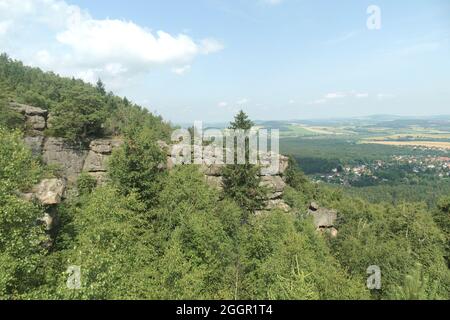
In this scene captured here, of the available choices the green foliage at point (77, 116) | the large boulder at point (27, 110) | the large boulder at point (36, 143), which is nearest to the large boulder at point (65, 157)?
the large boulder at point (36, 143)

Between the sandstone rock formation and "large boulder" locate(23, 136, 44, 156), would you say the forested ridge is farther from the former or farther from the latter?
"large boulder" locate(23, 136, 44, 156)

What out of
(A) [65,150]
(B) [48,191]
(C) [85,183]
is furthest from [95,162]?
(B) [48,191]

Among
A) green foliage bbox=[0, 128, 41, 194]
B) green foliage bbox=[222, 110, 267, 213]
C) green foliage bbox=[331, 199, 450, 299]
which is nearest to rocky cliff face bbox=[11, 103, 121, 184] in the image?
green foliage bbox=[222, 110, 267, 213]

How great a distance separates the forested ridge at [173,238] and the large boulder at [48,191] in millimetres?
907

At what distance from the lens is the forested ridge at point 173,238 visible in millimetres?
17203

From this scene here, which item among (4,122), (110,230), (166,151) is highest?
(4,122)

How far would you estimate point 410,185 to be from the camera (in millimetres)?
152625

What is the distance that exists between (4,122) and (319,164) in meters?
181

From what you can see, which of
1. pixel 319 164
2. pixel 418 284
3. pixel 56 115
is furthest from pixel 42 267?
pixel 319 164

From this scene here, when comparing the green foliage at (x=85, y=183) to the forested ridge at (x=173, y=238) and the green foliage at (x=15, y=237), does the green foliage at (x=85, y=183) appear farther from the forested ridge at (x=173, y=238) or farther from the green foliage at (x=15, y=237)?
the green foliage at (x=15, y=237)

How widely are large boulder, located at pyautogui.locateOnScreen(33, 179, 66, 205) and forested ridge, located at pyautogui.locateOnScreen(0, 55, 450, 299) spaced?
0.91m

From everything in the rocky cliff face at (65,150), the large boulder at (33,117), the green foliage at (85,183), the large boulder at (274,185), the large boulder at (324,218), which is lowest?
the large boulder at (324,218)

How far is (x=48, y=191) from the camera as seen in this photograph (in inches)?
1019
